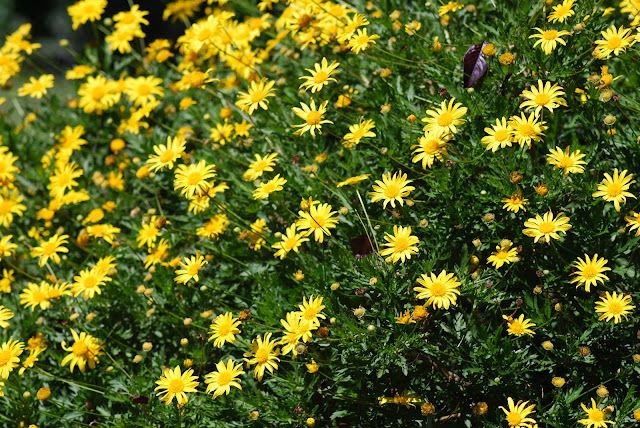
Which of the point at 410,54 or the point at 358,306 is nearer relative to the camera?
the point at 358,306

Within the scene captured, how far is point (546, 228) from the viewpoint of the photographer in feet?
8.13

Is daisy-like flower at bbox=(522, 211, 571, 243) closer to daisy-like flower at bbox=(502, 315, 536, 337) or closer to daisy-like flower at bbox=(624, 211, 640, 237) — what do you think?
daisy-like flower at bbox=(624, 211, 640, 237)

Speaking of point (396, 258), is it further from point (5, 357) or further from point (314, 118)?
point (5, 357)

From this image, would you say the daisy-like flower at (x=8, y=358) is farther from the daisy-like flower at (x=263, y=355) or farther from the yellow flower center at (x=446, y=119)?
the yellow flower center at (x=446, y=119)

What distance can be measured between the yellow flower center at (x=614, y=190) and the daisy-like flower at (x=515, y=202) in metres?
0.31

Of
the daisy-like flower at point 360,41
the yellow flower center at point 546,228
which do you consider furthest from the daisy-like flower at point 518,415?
the daisy-like flower at point 360,41

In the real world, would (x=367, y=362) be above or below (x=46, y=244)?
below

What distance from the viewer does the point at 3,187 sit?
14.1ft

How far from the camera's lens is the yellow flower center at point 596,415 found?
7.53 feet

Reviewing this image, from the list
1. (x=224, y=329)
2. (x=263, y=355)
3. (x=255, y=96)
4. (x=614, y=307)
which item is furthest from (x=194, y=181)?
(x=614, y=307)

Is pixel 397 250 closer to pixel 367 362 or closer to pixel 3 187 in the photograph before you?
pixel 367 362

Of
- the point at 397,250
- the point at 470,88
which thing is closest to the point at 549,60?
the point at 470,88

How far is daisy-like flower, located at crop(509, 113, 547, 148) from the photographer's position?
253 centimetres

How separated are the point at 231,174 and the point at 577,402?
2002 millimetres
